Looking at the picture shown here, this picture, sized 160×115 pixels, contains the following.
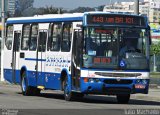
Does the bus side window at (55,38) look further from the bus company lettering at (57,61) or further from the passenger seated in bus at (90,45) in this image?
the passenger seated in bus at (90,45)

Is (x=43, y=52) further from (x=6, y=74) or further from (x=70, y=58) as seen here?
(x=6, y=74)

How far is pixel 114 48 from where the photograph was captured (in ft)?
71.3

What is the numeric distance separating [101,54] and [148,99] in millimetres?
5553

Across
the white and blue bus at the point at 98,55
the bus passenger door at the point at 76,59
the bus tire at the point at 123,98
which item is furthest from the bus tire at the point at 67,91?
the bus tire at the point at 123,98

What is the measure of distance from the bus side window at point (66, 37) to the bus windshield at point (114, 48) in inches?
49.0

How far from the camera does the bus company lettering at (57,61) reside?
902 inches

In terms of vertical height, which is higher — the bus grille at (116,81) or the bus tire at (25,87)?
the bus grille at (116,81)

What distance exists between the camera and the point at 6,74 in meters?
28.9

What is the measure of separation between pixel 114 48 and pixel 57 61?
2860 mm

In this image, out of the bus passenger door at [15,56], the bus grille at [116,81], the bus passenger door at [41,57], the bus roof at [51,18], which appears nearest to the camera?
the bus grille at [116,81]

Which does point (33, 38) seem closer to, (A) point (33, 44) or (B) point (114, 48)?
(A) point (33, 44)

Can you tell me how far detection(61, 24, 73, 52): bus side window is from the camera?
22844mm

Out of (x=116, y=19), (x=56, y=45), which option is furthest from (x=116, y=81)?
(x=56, y=45)

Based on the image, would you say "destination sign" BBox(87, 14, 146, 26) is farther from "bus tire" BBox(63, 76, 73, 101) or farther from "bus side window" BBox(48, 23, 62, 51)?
"bus tire" BBox(63, 76, 73, 101)
